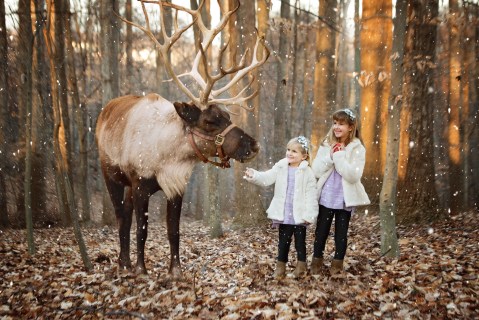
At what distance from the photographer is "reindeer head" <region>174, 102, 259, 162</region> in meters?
4.71

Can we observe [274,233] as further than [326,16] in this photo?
No

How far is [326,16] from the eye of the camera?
997cm

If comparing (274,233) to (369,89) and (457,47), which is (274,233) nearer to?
(369,89)

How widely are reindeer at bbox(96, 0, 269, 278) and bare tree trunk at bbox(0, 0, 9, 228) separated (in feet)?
13.7

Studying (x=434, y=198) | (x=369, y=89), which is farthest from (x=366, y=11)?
(x=434, y=198)

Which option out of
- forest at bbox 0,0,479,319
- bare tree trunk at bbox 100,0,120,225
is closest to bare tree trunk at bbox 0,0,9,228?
forest at bbox 0,0,479,319

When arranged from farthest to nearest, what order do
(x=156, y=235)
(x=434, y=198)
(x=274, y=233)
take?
(x=156, y=235) < (x=274, y=233) < (x=434, y=198)

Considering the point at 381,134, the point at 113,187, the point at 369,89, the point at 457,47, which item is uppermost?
the point at 457,47

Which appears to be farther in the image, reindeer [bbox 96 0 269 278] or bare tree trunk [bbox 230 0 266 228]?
bare tree trunk [bbox 230 0 266 228]

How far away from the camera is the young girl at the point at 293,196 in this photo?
4.46 metres

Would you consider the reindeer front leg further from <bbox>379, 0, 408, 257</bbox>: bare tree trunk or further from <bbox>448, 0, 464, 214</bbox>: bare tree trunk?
<bbox>448, 0, 464, 214</bbox>: bare tree trunk

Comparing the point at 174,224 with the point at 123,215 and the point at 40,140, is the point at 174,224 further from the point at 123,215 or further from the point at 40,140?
the point at 40,140

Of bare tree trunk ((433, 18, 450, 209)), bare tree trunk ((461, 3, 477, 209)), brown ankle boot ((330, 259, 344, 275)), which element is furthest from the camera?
bare tree trunk ((433, 18, 450, 209))

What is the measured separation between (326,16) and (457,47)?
4623mm
